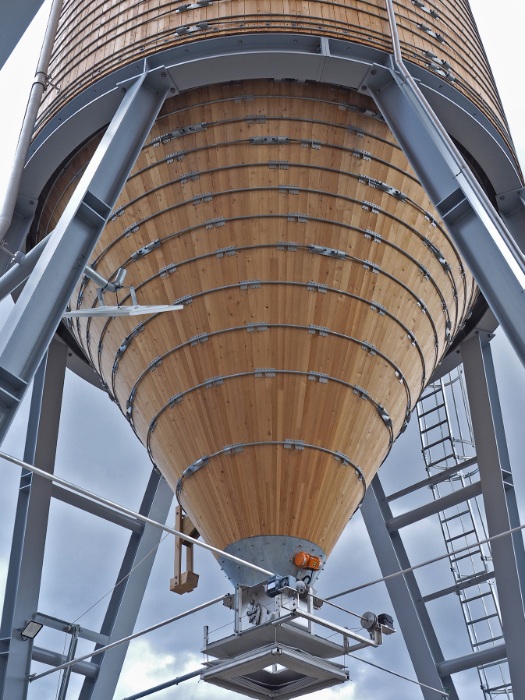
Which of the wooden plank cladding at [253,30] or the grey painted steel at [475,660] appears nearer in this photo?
the wooden plank cladding at [253,30]

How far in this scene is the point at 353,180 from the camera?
35.9 ft

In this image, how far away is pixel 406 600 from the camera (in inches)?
631

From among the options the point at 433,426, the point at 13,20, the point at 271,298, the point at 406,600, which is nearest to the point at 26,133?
the point at 271,298

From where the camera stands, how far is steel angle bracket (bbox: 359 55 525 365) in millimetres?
8422

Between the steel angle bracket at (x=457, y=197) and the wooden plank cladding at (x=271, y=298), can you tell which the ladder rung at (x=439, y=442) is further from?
the steel angle bracket at (x=457, y=197)

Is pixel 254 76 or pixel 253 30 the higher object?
pixel 253 30

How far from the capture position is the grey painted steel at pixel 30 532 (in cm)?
1297

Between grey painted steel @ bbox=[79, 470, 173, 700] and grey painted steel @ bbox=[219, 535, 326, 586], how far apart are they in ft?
16.9

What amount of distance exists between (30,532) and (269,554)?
574cm

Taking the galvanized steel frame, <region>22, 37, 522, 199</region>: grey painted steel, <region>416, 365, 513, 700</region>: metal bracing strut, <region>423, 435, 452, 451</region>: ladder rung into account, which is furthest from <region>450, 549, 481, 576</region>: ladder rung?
<region>22, 37, 522, 199</region>: grey painted steel

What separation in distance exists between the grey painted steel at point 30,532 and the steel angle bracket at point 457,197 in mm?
7633

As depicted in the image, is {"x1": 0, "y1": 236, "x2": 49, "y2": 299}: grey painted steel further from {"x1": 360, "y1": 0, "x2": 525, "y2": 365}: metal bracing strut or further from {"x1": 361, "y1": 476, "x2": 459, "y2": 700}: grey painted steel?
{"x1": 361, "y1": 476, "x2": 459, "y2": 700}: grey painted steel

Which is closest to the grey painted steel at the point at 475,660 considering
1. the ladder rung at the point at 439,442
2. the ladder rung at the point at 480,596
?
the ladder rung at the point at 480,596

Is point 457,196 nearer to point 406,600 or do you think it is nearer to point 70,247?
point 70,247
